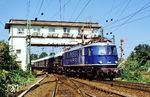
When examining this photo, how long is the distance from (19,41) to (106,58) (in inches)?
1053

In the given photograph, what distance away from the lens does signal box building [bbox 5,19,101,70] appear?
5647cm

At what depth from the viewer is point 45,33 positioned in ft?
196

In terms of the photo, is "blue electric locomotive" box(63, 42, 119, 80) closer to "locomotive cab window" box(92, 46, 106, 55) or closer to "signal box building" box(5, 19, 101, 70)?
"locomotive cab window" box(92, 46, 106, 55)

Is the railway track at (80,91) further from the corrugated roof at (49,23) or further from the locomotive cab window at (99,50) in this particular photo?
the corrugated roof at (49,23)

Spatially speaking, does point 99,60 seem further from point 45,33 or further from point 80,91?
point 45,33

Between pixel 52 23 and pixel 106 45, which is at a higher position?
pixel 52 23

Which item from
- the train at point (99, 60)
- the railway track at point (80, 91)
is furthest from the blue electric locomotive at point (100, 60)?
the railway track at point (80, 91)

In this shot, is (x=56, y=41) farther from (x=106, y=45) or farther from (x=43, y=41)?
(x=106, y=45)

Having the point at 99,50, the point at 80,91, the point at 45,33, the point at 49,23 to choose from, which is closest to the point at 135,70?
the point at 99,50

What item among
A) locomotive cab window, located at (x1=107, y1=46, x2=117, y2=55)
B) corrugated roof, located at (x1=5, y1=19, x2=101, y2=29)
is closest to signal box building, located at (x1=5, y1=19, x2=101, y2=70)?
corrugated roof, located at (x1=5, y1=19, x2=101, y2=29)

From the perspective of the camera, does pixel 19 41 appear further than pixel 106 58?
Yes

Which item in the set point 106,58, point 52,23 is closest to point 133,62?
point 106,58

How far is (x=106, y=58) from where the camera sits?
104 feet

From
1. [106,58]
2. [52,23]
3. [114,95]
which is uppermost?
[52,23]
